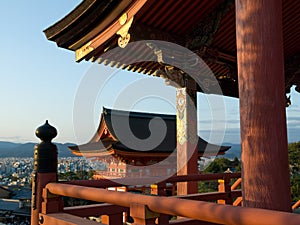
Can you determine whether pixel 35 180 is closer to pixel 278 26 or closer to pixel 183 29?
pixel 278 26

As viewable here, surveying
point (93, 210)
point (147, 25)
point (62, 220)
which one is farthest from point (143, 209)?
point (147, 25)

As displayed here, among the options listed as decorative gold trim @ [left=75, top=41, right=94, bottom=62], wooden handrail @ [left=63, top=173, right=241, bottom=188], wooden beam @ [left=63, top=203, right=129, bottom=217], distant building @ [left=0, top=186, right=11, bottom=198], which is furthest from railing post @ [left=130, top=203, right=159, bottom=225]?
distant building @ [left=0, top=186, right=11, bottom=198]

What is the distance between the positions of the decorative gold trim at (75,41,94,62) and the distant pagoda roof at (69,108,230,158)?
25.0 feet

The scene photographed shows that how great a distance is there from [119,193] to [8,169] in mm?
163007

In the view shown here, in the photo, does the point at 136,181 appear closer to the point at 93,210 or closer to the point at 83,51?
the point at 93,210

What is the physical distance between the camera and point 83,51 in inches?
142

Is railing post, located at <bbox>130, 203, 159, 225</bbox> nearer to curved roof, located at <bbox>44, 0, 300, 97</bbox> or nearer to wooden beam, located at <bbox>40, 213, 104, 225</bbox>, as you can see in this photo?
wooden beam, located at <bbox>40, 213, 104, 225</bbox>

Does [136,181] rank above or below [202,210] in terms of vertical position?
below

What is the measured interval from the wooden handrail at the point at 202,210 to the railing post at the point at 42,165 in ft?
2.06

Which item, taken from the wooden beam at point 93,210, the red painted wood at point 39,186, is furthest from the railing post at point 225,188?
the red painted wood at point 39,186

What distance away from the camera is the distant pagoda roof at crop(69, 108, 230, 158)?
11516 mm

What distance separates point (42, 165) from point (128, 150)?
8522 millimetres

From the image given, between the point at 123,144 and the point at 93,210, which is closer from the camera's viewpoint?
the point at 93,210

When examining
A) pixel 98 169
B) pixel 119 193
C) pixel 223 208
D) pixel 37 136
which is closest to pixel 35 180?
pixel 37 136
